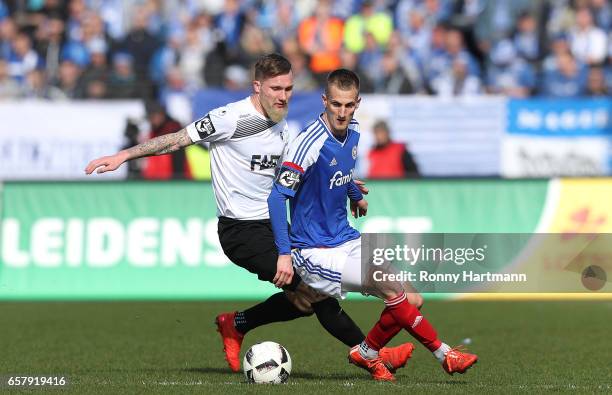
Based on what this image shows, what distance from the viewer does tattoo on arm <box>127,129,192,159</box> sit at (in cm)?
836

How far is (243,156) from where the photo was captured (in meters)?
8.94

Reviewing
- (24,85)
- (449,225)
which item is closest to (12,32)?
(24,85)

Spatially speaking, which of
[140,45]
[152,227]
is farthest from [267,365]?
[140,45]

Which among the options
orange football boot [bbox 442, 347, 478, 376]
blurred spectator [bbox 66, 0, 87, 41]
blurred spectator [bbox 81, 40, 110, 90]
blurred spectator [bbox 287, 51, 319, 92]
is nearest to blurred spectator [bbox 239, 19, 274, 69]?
blurred spectator [bbox 287, 51, 319, 92]

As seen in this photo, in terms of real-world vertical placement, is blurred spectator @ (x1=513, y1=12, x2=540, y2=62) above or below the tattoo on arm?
above

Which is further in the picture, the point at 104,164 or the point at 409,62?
the point at 409,62

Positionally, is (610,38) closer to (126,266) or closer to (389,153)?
(389,153)

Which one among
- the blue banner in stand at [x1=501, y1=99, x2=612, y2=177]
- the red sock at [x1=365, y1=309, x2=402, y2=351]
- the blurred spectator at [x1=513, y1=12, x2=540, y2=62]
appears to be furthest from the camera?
the blurred spectator at [x1=513, y1=12, x2=540, y2=62]

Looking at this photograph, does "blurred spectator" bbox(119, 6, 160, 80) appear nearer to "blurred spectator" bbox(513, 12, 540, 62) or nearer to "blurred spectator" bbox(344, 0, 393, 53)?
"blurred spectator" bbox(344, 0, 393, 53)

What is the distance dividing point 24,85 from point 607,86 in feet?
30.6

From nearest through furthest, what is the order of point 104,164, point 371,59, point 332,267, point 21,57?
1. point 104,164
2. point 332,267
3. point 371,59
4. point 21,57

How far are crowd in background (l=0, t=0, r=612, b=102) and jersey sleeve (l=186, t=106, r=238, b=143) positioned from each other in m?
10.7

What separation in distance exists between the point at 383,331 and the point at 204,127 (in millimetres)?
1825

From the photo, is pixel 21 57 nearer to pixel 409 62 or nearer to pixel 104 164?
pixel 409 62
